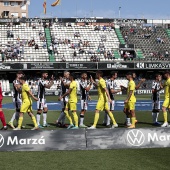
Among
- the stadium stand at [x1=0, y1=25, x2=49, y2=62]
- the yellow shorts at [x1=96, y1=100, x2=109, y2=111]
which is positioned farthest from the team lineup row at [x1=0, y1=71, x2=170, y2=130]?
the stadium stand at [x1=0, y1=25, x2=49, y2=62]

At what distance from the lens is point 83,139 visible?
12.5 meters

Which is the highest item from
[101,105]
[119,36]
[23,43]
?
[119,36]

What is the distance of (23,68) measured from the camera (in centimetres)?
5197

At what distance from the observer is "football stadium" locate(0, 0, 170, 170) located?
39.7 ft

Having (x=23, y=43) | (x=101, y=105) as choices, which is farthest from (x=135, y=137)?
(x=23, y=43)

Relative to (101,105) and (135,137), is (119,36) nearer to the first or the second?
(101,105)

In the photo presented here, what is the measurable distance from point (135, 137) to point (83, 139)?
141cm

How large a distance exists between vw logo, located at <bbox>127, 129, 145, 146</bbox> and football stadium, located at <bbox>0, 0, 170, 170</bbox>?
0.03 meters

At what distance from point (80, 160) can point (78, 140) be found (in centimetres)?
135

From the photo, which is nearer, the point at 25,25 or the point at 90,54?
the point at 90,54

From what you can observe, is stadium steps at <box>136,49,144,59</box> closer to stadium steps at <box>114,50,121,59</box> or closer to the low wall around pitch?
stadium steps at <box>114,50,121,59</box>

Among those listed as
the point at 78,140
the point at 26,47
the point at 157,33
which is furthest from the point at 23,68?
the point at 78,140

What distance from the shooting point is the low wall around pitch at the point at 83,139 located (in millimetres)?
12266

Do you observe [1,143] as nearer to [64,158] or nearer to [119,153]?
[64,158]
